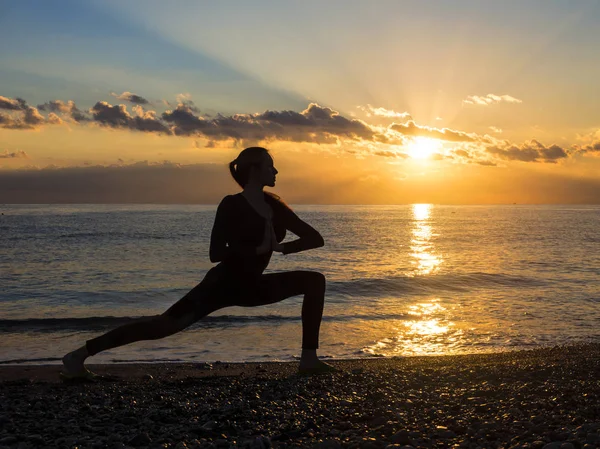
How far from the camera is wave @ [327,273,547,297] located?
20.0 meters

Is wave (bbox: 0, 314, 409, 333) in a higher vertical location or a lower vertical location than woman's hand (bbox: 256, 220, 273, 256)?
lower

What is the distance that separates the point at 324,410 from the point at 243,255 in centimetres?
179

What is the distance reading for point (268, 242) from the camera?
607 cm

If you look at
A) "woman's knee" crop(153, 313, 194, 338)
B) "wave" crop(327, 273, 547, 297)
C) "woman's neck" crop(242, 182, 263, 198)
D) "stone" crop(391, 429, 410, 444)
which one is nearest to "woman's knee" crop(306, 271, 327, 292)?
"woman's neck" crop(242, 182, 263, 198)

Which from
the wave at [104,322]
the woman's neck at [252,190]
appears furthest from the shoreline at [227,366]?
the wave at [104,322]

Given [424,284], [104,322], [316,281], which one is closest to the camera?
[316,281]

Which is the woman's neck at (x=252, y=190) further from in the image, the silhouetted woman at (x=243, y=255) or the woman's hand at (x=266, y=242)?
the woman's hand at (x=266, y=242)

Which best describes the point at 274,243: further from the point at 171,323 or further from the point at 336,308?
the point at 336,308

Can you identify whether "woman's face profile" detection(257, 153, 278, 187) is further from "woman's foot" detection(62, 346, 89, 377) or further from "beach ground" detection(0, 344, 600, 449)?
"woman's foot" detection(62, 346, 89, 377)

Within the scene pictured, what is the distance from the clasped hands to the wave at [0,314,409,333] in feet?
23.7

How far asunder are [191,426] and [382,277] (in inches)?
765

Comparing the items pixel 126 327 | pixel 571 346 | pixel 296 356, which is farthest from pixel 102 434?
pixel 571 346

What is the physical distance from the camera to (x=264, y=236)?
6098 millimetres

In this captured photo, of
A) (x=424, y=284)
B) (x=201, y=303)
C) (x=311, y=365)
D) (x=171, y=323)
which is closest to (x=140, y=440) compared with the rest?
(x=171, y=323)
